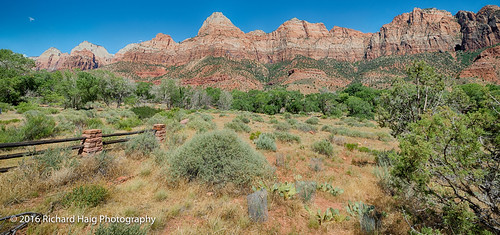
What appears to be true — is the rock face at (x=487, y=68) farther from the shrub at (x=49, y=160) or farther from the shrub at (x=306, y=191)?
the shrub at (x=49, y=160)

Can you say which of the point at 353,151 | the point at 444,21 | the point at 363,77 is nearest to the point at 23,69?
the point at 353,151

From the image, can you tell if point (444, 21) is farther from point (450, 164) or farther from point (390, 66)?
point (450, 164)

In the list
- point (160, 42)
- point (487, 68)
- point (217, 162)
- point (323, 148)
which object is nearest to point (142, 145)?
point (217, 162)

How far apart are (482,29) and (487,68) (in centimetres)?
5716

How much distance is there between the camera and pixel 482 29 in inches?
3605

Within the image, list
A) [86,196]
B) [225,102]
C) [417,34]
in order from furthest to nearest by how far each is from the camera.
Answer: [417,34] < [225,102] < [86,196]

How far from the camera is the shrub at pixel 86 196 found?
3.45 meters

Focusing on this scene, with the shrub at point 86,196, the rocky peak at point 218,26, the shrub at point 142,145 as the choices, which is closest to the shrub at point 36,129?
the shrub at point 142,145

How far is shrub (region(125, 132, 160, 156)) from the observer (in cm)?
709

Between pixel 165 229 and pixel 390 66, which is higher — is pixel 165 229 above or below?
below

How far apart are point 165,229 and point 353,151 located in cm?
984

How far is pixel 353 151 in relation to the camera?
378 inches

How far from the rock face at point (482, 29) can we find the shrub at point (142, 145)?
503ft

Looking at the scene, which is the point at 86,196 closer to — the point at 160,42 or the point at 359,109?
the point at 359,109
